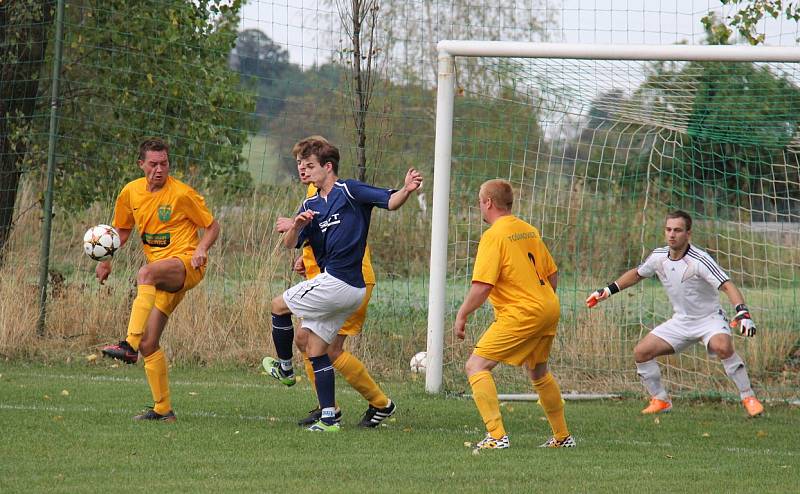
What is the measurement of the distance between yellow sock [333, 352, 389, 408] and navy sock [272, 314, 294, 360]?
348 mm

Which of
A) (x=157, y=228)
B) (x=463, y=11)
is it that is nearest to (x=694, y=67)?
(x=157, y=228)

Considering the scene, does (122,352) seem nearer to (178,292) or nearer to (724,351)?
(178,292)

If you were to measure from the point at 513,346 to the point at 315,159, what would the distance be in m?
1.81

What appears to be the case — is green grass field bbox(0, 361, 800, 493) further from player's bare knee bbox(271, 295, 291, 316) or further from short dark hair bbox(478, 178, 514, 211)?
short dark hair bbox(478, 178, 514, 211)

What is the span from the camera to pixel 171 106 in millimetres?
12820

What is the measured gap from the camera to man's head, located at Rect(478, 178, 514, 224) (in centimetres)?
676

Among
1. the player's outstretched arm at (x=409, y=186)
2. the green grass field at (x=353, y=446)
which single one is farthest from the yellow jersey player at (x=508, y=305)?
the player's outstretched arm at (x=409, y=186)

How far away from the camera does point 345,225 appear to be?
23.5 ft

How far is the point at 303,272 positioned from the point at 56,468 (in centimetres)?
262

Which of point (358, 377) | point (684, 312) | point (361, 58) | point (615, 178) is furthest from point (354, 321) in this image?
point (615, 178)

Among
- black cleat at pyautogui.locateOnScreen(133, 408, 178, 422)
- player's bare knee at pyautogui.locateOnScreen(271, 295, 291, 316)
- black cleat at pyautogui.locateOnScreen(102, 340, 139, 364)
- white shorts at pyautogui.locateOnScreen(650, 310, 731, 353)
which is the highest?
player's bare knee at pyautogui.locateOnScreen(271, 295, 291, 316)

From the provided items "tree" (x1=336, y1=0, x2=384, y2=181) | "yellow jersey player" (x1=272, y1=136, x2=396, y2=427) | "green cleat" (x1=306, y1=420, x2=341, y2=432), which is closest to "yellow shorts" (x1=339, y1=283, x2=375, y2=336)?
"yellow jersey player" (x1=272, y1=136, x2=396, y2=427)

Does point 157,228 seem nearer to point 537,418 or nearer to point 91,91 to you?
point 537,418

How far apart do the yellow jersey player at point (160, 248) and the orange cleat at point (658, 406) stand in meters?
3.72
